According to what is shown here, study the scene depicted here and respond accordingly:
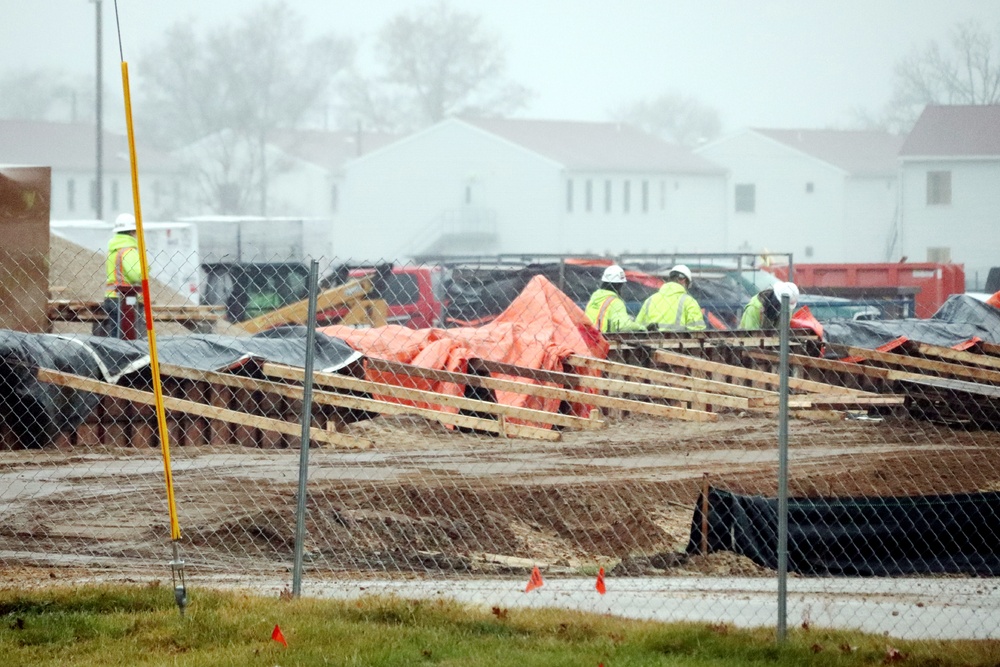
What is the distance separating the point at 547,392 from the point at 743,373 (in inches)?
106

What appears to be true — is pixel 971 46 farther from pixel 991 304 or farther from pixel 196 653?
pixel 196 653

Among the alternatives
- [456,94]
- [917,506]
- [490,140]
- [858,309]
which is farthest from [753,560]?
[456,94]

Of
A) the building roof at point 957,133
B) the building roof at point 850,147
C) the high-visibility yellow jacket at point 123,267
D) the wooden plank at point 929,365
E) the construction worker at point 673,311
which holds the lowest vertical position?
the wooden plank at point 929,365

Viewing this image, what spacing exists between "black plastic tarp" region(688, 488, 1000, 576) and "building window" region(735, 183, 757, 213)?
6486 cm

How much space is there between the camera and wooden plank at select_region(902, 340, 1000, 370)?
1476 cm

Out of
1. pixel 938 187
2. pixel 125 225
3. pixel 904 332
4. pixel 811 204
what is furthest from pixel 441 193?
pixel 904 332

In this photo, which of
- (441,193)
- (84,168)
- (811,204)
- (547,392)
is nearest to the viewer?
(547,392)

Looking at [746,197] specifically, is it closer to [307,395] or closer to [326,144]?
[326,144]

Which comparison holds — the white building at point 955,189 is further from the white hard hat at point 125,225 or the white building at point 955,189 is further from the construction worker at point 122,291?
the construction worker at point 122,291

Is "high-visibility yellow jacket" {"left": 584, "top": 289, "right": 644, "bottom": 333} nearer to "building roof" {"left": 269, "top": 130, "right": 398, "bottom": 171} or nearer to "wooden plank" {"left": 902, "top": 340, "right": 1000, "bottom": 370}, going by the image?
"wooden plank" {"left": 902, "top": 340, "right": 1000, "bottom": 370}

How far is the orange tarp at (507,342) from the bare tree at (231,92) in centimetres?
6864

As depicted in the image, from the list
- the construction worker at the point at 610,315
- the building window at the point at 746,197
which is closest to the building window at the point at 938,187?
the building window at the point at 746,197

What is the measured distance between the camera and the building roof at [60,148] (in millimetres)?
75312

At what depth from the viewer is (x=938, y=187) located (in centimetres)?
5319
